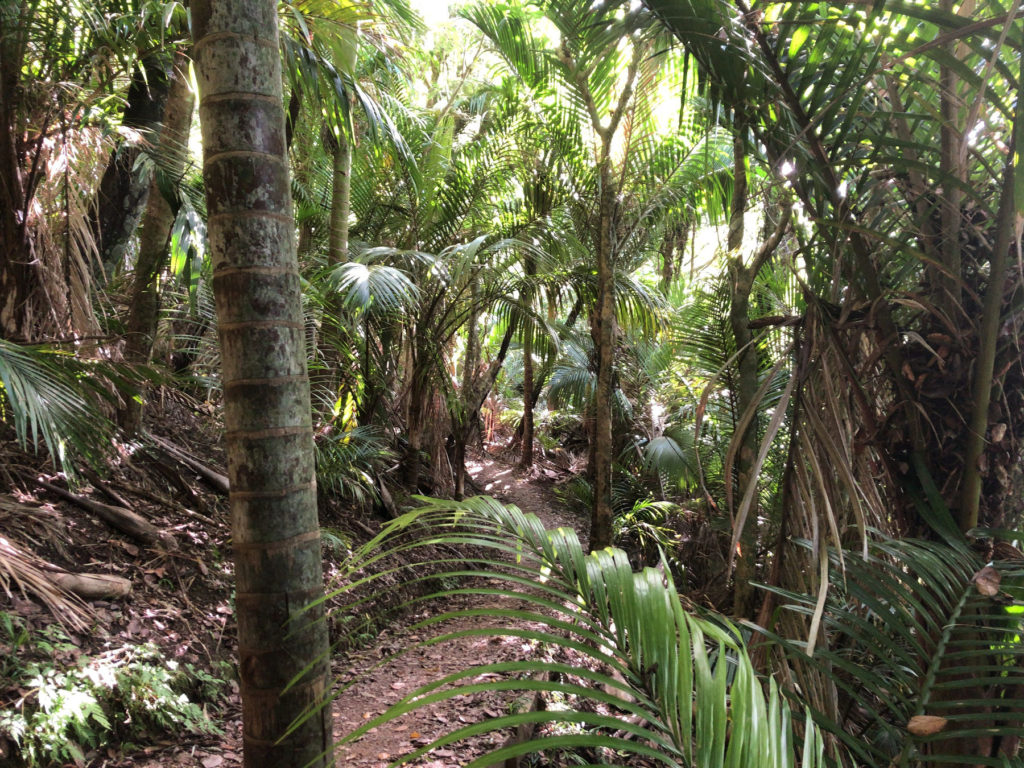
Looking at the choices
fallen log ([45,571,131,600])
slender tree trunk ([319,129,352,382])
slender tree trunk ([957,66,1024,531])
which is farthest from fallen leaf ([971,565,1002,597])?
slender tree trunk ([319,129,352,382])

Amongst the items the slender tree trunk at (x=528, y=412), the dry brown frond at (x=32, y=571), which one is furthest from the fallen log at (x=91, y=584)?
the slender tree trunk at (x=528, y=412)

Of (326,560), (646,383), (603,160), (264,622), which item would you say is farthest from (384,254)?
(646,383)

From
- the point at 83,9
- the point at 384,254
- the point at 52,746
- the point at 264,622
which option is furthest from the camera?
the point at 384,254

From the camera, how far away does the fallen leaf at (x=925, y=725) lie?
1.24m

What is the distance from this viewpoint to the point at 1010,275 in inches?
62.2

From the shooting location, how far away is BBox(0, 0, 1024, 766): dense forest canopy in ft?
4.52

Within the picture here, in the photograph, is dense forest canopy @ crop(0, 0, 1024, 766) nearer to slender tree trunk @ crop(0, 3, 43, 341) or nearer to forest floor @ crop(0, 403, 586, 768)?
Result: slender tree trunk @ crop(0, 3, 43, 341)

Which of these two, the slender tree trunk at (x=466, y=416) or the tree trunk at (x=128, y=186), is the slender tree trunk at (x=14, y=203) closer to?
the tree trunk at (x=128, y=186)

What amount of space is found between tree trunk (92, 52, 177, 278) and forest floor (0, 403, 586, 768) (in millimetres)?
1337

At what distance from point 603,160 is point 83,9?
3.04 metres

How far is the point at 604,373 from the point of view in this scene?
14.8ft

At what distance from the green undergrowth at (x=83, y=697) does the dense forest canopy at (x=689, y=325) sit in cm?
13

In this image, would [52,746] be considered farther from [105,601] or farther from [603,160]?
[603,160]

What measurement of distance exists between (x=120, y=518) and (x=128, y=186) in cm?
216
